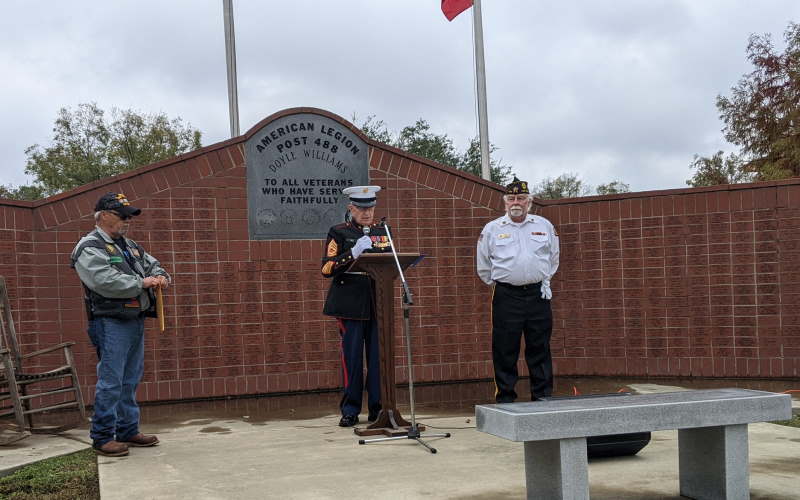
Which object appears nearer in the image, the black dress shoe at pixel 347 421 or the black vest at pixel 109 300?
the black vest at pixel 109 300

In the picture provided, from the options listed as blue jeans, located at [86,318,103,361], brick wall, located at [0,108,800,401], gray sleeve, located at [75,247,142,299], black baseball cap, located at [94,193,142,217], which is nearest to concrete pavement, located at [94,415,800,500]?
blue jeans, located at [86,318,103,361]

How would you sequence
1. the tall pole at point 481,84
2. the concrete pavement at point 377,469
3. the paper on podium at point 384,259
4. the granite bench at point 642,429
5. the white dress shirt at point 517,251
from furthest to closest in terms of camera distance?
the tall pole at point 481,84
the white dress shirt at point 517,251
the paper on podium at point 384,259
the concrete pavement at point 377,469
the granite bench at point 642,429

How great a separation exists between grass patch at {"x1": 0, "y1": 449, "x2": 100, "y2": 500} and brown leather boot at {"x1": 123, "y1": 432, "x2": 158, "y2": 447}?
0.39 m

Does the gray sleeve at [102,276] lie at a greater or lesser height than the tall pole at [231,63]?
lesser

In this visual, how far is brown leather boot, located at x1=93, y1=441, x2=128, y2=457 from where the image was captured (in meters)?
5.06

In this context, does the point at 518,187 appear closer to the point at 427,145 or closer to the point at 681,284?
the point at 681,284

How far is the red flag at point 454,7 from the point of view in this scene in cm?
1120

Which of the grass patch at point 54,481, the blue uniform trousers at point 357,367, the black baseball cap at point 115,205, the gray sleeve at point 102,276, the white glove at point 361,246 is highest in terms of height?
the black baseball cap at point 115,205

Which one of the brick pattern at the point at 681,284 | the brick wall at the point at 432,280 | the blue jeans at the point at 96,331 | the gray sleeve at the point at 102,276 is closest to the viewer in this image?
the gray sleeve at the point at 102,276

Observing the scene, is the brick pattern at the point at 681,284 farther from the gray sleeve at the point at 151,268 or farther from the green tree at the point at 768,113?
the green tree at the point at 768,113

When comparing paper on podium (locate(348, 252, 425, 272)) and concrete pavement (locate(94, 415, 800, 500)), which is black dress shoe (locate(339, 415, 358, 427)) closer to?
concrete pavement (locate(94, 415, 800, 500))

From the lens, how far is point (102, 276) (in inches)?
199

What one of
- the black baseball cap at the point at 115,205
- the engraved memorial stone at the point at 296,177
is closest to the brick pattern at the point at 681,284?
the engraved memorial stone at the point at 296,177

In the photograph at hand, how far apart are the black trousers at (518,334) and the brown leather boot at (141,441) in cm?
242
